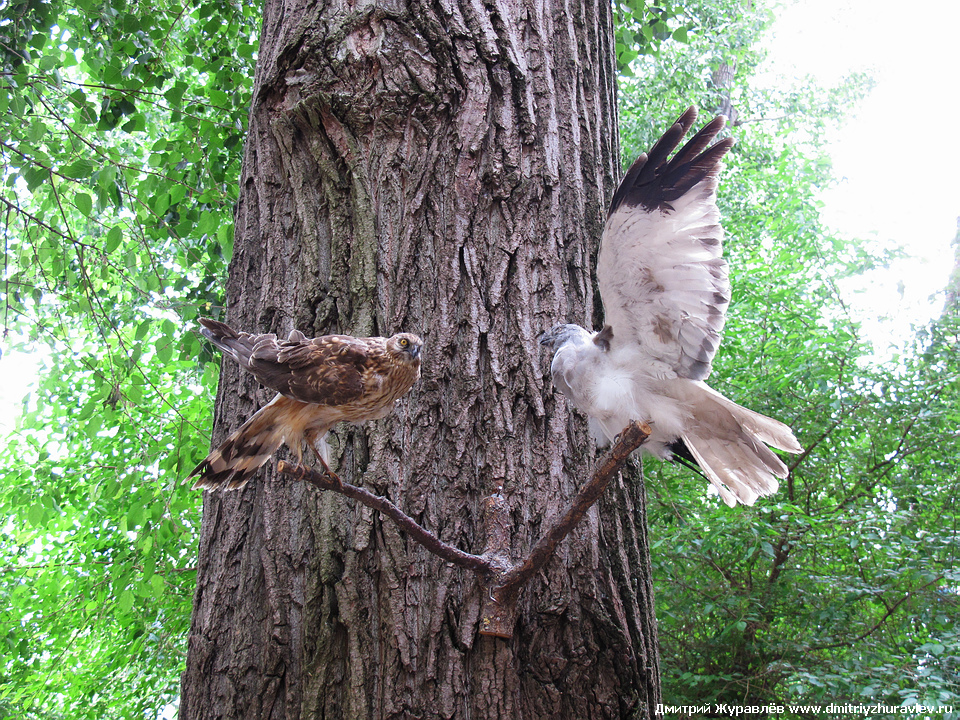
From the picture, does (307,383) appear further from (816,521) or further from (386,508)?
(816,521)

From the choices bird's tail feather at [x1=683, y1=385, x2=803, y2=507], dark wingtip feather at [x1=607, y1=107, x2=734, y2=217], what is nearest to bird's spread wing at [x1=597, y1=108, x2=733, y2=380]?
dark wingtip feather at [x1=607, y1=107, x2=734, y2=217]

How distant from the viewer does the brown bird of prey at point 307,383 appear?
165 cm

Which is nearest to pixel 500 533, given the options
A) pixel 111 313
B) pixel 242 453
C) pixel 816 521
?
pixel 242 453

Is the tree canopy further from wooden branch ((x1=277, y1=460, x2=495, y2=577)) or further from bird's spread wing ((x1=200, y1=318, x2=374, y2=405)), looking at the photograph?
wooden branch ((x1=277, y1=460, x2=495, y2=577))

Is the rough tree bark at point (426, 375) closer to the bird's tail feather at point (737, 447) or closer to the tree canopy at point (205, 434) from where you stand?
the bird's tail feather at point (737, 447)

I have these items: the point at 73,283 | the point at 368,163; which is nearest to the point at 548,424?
the point at 368,163

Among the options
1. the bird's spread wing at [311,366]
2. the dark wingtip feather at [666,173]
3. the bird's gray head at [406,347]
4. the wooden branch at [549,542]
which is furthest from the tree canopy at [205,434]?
the dark wingtip feather at [666,173]

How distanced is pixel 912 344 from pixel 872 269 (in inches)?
50.0

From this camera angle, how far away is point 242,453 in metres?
1.89

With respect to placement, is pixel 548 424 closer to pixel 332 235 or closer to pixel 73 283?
pixel 332 235

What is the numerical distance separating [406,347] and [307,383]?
285mm

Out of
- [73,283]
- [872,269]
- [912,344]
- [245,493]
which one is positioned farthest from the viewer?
[872,269]

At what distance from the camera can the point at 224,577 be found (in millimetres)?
1874

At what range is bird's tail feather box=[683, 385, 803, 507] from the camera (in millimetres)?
2213
